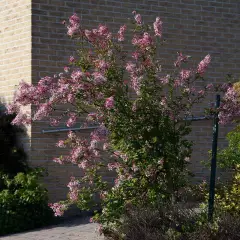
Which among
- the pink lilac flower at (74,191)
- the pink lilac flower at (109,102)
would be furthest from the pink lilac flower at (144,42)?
the pink lilac flower at (74,191)

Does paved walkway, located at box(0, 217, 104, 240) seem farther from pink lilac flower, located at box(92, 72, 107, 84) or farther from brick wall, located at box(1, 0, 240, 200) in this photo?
pink lilac flower, located at box(92, 72, 107, 84)

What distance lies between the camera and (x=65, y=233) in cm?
934

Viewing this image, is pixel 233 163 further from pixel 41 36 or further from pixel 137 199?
pixel 41 36

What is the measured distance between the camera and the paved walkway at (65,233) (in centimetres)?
894

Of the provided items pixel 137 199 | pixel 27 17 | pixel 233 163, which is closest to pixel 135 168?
pixel 137 199

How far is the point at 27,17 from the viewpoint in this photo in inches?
430

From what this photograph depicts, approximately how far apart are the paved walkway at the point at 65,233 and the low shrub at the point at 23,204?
219 millimetres

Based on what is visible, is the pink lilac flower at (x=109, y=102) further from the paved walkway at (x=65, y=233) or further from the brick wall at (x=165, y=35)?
the brick wall at (x=165, y=35)

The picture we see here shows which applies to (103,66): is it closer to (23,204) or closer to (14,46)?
(23,204)

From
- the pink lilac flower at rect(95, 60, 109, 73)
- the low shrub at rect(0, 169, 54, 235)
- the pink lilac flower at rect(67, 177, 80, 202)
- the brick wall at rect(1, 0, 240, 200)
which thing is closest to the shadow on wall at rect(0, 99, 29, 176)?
the brick wall at rect(1, 0, 240, 200)

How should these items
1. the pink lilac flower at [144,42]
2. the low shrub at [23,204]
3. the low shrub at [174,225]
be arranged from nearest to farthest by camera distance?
the low shrub at [174,225] → the pink lilac flower at [144,42] → the low shrub at [23,204]

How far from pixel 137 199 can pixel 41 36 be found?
13.4 ft

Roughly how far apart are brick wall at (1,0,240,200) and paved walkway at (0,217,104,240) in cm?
102

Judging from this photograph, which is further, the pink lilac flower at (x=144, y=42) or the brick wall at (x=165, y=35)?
the brick wall at (x=165, y=35)
